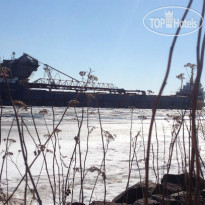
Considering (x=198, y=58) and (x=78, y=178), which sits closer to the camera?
(x=198, y=58)

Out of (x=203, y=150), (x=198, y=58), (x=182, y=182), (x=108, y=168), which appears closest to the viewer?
(x=198, y=58)

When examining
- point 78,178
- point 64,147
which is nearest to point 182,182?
point 78,178

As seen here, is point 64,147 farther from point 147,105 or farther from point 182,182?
point 147,105

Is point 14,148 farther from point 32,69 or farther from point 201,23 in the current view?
point 32,69

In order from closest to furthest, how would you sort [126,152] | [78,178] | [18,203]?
[18,203], [78,178], [126,152]

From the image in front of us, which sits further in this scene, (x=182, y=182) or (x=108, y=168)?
(x=108, y=168)

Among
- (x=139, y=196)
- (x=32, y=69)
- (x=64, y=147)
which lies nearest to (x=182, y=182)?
(x=139, y=196)

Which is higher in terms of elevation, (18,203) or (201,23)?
(201,23)

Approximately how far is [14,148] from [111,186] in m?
3.66

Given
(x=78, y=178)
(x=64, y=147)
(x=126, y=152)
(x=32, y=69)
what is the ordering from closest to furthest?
(x=78, y=178), (x=126, y=152), (x=64, y=147), (x=32, y=69)

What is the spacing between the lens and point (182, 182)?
367cm

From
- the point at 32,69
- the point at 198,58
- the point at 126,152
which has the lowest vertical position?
the point at 126,152

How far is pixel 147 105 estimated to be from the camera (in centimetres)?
5791

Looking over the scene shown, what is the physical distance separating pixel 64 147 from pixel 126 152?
5.15ft
